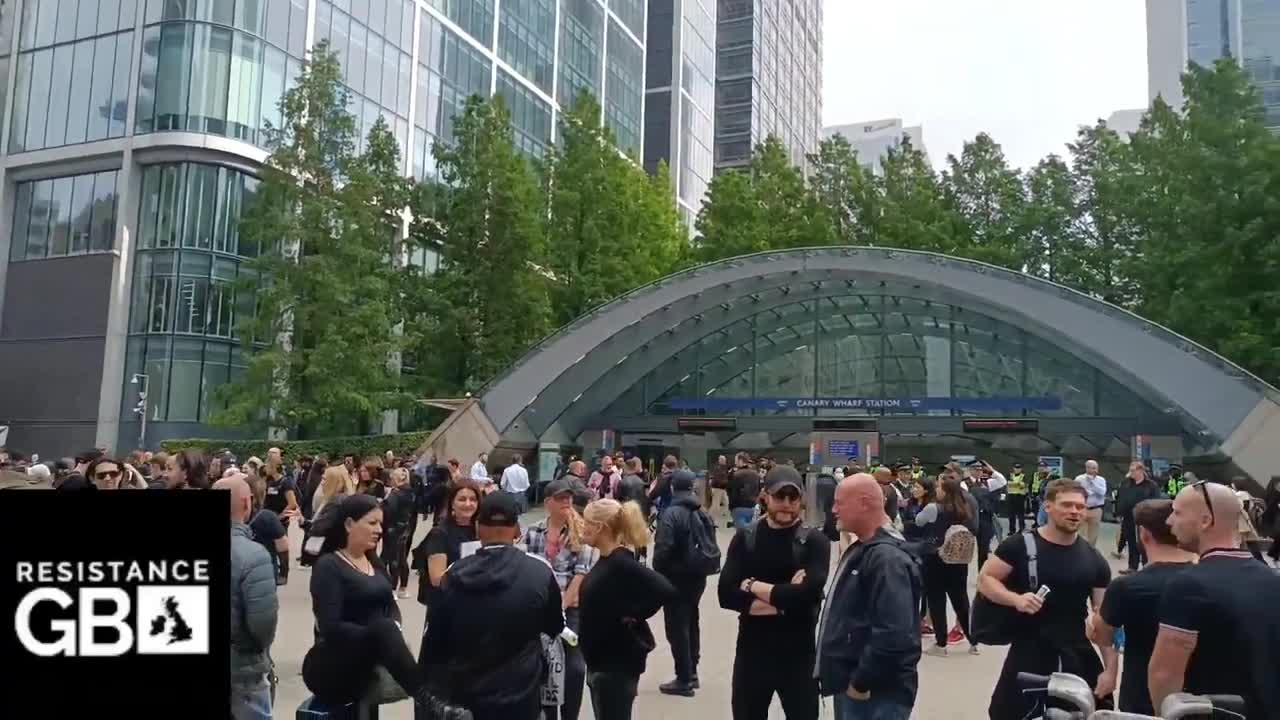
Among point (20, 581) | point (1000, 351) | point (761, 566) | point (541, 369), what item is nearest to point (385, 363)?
point (541, 369)

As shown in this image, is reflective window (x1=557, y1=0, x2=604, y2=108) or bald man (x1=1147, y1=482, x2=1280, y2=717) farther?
reflective window (x1=557, y1=0, x2=604, y2=108)

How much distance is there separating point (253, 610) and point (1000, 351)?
31.4m

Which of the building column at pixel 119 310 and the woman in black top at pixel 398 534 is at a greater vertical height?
the building column at pixel 119 310

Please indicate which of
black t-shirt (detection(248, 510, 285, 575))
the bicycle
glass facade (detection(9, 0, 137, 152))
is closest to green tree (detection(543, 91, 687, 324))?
glass facade (detection(9, 0, 137, 152))

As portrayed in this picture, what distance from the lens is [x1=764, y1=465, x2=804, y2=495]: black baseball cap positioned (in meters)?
5.22

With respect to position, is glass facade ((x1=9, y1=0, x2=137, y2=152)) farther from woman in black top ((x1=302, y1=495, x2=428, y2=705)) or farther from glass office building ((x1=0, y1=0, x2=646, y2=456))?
woman in black top ((x1=302, y1=495, x2=428, y2=705))

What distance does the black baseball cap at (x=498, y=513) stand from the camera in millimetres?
4301

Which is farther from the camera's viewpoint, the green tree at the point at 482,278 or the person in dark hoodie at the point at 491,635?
the green tree at the point at 482,278

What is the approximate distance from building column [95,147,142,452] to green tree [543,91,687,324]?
1575 cm

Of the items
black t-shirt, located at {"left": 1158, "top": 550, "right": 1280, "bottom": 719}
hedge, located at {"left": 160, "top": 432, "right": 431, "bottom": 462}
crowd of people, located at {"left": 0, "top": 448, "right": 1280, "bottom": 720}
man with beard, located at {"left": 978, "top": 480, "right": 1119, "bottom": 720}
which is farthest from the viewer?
hedge, located at {"left": 160, "top": 432, "right": 431, "bottom": 462}

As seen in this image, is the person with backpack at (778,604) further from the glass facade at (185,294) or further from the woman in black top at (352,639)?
the glass facade at (185,294)

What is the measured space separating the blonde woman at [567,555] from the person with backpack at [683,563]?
41.9 inches

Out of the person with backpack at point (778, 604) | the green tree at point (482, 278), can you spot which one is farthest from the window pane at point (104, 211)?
the person with backpack at point (778, 604)

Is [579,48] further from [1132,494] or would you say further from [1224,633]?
[1224,633]
